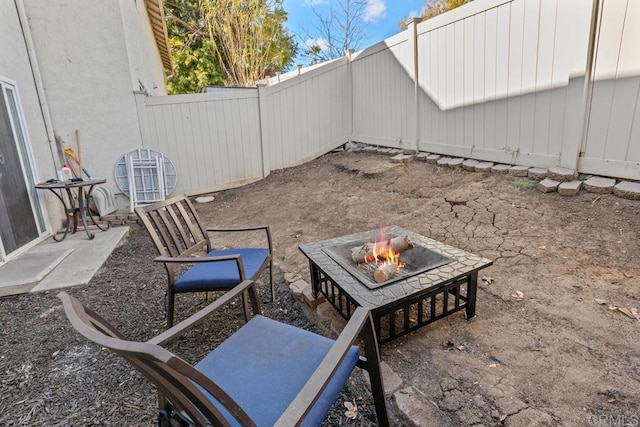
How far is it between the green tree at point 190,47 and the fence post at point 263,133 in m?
7.83

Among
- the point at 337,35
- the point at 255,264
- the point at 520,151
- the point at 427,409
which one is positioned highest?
the point at 337,35

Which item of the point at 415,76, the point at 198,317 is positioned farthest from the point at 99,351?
the point at 415,76

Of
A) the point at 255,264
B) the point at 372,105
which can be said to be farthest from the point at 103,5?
the point at 255,264

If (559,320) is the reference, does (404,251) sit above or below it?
above

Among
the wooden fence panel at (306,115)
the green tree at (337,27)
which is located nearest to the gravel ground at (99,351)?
the wooden fence panel at (306,115)

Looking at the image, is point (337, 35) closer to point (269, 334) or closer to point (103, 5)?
point (103, 5)

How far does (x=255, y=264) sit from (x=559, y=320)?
1.91 meters

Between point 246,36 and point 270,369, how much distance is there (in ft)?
38.3

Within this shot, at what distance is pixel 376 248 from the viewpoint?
2.16 meters

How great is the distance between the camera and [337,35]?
1057 cm

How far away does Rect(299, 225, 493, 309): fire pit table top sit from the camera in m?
1.71

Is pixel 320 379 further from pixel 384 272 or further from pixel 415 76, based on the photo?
pixel 415 76

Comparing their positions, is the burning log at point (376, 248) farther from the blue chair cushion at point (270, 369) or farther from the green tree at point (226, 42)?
the green tree at point (226, 42)

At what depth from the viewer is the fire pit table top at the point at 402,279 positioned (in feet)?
5.62
